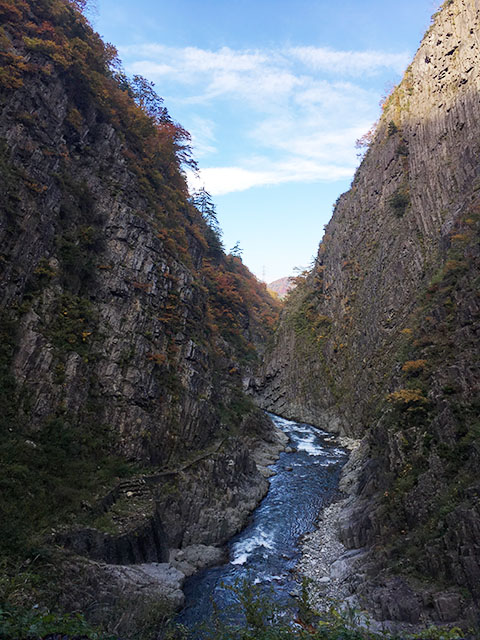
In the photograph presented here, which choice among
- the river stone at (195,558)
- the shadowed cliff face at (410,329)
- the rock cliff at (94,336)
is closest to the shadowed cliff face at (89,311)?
the rock cliff at (94,336)

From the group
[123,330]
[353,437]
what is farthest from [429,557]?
[353,437]

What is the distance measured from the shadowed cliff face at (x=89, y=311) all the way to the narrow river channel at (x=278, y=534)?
66.2 inches

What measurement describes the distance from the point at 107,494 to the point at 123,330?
9.72m

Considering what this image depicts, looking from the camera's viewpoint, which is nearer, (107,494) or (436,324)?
(107,494)

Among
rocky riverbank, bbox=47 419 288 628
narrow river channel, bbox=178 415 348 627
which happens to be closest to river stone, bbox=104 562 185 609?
rocky riverbank, bbox=47 419 288 628

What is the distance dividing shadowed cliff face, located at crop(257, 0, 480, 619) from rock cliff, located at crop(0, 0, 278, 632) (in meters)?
10.2

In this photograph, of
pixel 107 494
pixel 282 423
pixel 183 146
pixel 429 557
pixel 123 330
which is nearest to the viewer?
pixel 429 557

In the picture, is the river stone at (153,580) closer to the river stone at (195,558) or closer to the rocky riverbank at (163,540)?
the rocky riverbank at (163,540)

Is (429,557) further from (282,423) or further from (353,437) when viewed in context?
(282,423)

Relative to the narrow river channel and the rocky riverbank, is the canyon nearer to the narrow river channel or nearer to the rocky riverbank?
the rocky riverbank

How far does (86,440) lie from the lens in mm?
17344

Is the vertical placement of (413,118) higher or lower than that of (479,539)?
higher

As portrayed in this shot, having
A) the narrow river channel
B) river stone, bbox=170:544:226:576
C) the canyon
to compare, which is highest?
the canyon

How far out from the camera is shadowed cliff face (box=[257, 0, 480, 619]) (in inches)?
505
